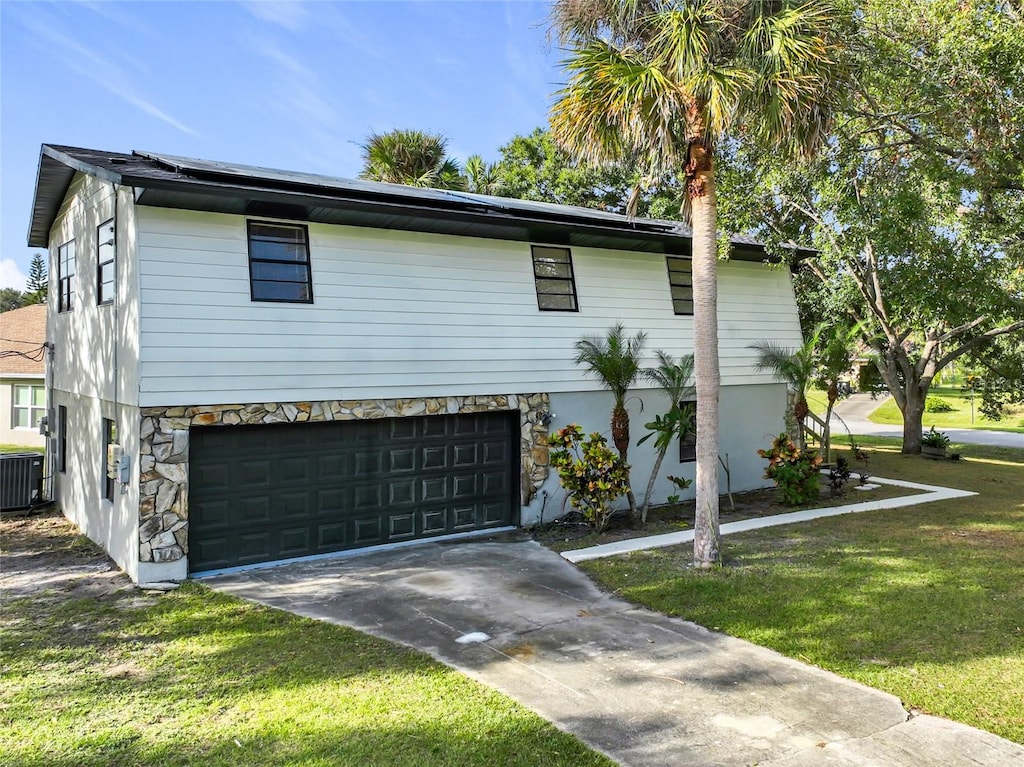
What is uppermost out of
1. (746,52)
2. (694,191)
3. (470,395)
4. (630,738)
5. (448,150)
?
(448,150)

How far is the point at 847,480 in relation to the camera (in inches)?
560

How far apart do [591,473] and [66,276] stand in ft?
32.5

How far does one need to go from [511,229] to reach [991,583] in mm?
7740

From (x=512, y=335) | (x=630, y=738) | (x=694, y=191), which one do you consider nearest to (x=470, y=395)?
(x=512, y=335)

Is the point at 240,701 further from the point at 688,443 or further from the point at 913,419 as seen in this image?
the point at 913,419

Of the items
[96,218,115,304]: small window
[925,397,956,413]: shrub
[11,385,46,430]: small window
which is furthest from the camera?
[925,397,956,413]: shrub

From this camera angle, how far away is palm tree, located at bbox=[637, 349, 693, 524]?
11.1 metres

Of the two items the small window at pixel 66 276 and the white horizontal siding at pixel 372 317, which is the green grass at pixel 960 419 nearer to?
the white horizontal siding at pixel 372 317

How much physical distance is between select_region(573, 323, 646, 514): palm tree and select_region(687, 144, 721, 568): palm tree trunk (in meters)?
2.28

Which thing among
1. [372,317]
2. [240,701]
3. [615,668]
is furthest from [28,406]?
[615,668]

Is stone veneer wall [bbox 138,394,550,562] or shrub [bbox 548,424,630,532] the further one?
shrub [bbox 548,424,630,532]

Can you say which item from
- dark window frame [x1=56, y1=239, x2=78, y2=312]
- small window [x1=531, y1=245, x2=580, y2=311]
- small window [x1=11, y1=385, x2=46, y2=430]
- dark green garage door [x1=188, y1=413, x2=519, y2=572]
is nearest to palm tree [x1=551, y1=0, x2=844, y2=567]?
small window [x1=531, y1=245, x2=580, y2=311]

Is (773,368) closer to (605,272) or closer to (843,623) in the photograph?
(605,272)

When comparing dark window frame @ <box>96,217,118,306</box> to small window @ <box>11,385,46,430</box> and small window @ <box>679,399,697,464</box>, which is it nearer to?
small window @ <box>679,399,697,464</box>
